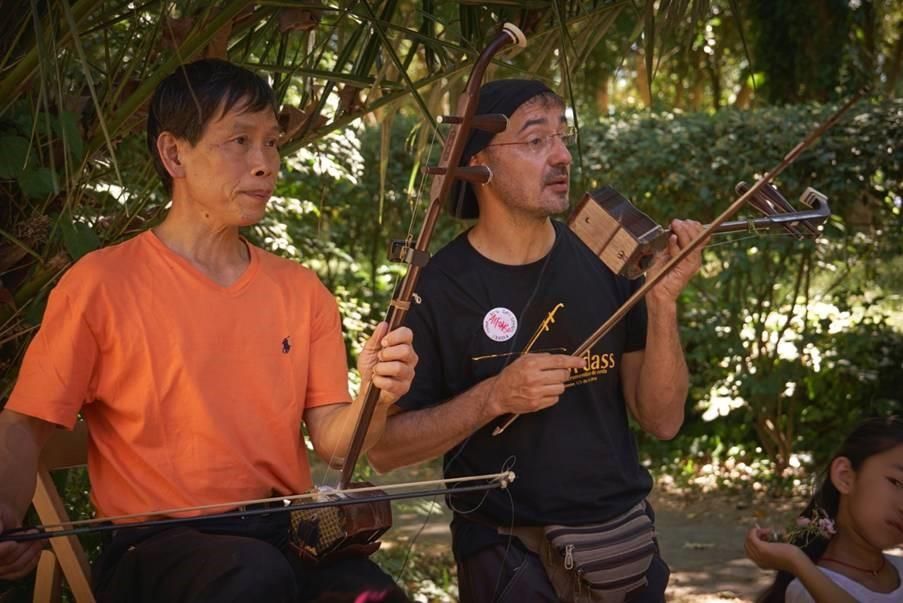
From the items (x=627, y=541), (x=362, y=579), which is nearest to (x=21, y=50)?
(x=362, y=579)

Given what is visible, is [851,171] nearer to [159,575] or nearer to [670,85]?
[159,575]

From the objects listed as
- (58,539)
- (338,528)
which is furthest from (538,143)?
(58,539)

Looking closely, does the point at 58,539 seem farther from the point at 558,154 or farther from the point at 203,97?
the point at 558,154

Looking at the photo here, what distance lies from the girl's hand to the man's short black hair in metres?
1.40

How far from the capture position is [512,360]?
3.08 metres

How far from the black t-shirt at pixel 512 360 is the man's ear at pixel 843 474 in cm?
49

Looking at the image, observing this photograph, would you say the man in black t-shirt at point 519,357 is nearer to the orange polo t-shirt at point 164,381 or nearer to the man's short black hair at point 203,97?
the orange polo t-shirt at point 164,381

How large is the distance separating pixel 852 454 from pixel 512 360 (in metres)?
0.89

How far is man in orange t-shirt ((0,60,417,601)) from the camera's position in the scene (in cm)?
257

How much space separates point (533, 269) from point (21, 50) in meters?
1.27

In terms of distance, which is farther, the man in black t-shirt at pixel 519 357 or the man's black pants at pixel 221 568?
the man in black t-shirt at pixel 519 357

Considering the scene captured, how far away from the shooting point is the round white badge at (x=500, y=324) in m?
3.07

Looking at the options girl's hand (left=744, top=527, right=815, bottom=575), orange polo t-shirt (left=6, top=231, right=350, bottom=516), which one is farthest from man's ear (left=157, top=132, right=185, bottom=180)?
girl's hand (left=744, top=527, right=815, bottom=575)

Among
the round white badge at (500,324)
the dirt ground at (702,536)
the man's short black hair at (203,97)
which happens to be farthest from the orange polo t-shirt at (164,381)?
the dirt ground at (702,536)
